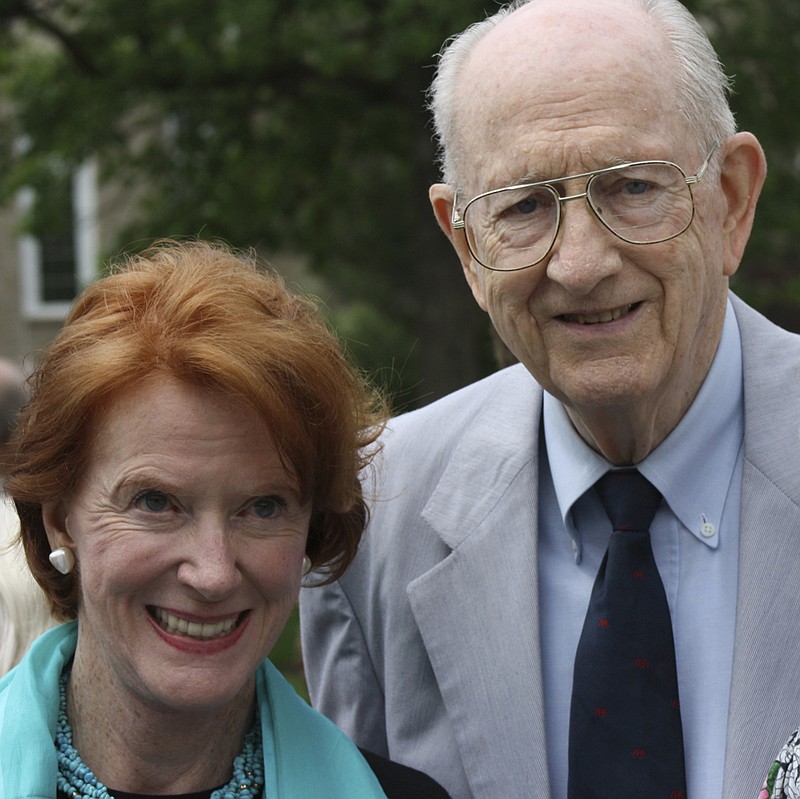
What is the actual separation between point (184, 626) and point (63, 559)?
0.93 feet

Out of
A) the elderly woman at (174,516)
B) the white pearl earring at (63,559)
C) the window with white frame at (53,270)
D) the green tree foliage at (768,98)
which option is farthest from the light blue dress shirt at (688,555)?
the window with white frame at (53,270)

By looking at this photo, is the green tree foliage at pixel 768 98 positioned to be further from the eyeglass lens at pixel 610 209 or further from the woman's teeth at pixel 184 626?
the woman's teeth at pixel 184 626

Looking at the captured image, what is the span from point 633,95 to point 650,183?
0.18 meters

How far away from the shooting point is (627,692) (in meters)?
2.60

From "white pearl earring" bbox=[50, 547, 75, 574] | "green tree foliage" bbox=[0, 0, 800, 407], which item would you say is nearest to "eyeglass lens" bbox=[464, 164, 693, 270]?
"white pearl earring" bbox=[50, 547, 75, 574]

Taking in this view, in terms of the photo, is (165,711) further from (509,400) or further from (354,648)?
(509,400)

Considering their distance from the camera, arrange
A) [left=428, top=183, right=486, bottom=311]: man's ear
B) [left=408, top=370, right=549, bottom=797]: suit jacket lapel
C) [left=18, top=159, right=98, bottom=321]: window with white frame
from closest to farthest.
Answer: [left=408, top=370, right=549, bottom=797]: suit jacket lapel < [left=428, top=183, right=486, bottom=311]: man's ear < [left=18, top=159, right=98, bottom=321]: window with white frame

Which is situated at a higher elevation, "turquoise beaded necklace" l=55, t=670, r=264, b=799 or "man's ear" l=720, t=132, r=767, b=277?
"man's ear" l=720, t=132, r=767, b=277

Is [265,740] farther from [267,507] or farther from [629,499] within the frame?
[629,499]

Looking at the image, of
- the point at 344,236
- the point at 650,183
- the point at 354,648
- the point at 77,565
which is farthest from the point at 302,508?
the point at 344,236

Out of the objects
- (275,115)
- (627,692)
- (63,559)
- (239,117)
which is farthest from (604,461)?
(275,115)

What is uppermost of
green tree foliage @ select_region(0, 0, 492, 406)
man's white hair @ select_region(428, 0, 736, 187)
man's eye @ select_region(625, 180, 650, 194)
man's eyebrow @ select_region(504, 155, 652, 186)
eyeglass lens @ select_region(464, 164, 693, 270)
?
man's white hair @ select_region(428, 0, 736, 187)

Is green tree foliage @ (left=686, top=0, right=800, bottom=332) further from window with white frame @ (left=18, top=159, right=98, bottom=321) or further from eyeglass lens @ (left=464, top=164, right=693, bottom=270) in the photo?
window with white frame @ (left=18, top=159, right=98, bottom=321)

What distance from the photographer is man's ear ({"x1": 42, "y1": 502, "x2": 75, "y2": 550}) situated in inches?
101
